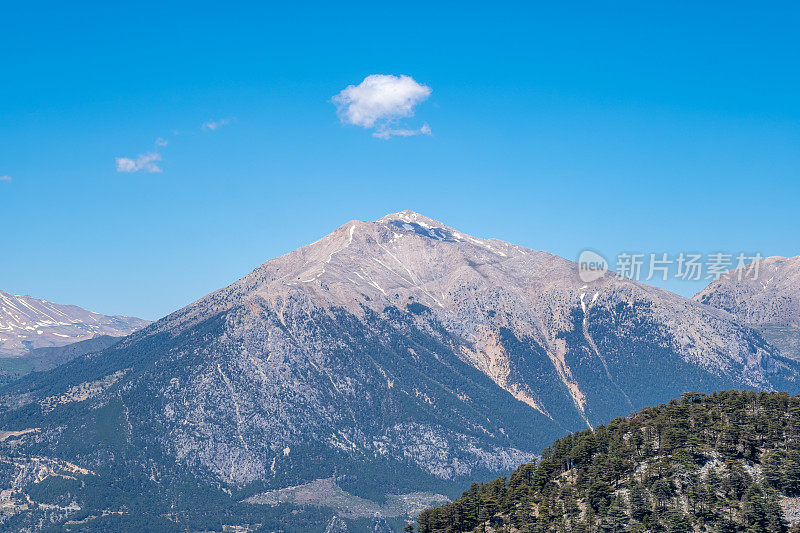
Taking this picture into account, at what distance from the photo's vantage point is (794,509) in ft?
643

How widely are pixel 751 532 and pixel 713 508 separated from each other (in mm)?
10718

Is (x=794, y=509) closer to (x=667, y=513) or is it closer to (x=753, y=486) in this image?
(x=753, y=486)

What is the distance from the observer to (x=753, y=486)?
199 meters

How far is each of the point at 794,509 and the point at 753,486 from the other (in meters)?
9.58

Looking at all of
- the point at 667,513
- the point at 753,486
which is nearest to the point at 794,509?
the point at 753,486

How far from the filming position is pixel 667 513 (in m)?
199

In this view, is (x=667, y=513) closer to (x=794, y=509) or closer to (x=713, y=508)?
(x=713, y=508)

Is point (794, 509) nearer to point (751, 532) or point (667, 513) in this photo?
point (751, 532)

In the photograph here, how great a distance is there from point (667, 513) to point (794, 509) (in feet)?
91.4

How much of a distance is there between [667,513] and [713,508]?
10.2m

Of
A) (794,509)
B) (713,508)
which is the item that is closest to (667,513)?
(713,508)

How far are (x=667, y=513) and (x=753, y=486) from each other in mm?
20670

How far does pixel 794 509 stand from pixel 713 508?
1766 cm
